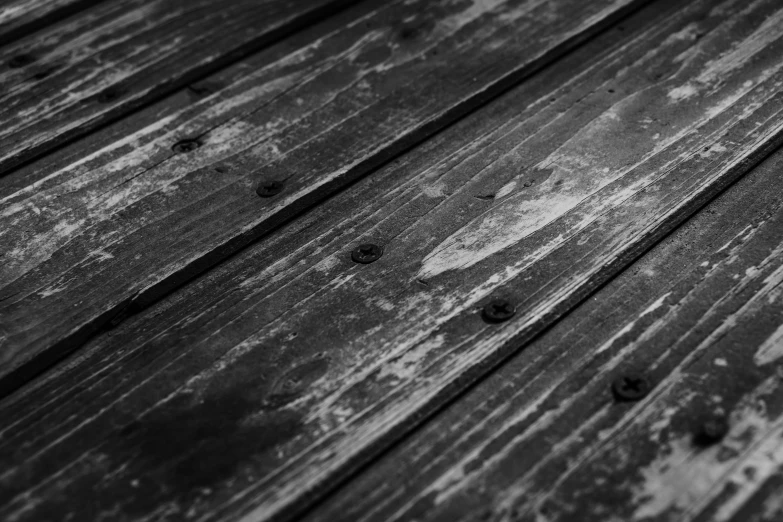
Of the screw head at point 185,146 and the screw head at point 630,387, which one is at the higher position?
the screw head at point 185,146

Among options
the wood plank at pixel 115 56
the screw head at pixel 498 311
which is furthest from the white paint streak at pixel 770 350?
the wood plank at pixel 115 56

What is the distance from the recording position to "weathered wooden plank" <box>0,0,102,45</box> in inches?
87.0

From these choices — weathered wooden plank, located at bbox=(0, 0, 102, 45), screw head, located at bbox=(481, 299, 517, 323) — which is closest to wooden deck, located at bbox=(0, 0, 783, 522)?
screw head, located at bbox=(481, 299, 517, 323)

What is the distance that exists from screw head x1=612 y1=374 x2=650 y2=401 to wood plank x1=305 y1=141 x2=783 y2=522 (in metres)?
0.01

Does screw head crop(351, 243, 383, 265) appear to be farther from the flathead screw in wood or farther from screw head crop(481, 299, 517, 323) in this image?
the flathead screw in wood

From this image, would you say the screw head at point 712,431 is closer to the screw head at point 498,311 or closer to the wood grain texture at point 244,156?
the screw head at point 498,311

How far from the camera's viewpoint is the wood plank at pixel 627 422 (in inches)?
43.2

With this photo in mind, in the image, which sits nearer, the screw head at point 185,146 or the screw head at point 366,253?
the screw head at point 366,253

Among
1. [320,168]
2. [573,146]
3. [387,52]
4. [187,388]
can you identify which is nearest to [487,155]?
[573,146]

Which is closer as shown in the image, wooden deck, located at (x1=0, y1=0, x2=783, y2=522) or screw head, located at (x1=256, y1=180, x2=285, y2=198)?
wooden deck, located at (x1=0, y1=0, x2=783, y2=522)

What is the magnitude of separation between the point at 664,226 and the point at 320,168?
2.12ft

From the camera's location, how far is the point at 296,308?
4.61 ft

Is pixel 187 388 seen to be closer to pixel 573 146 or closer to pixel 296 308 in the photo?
pixel 296 308

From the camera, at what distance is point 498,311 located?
4.41 ft
